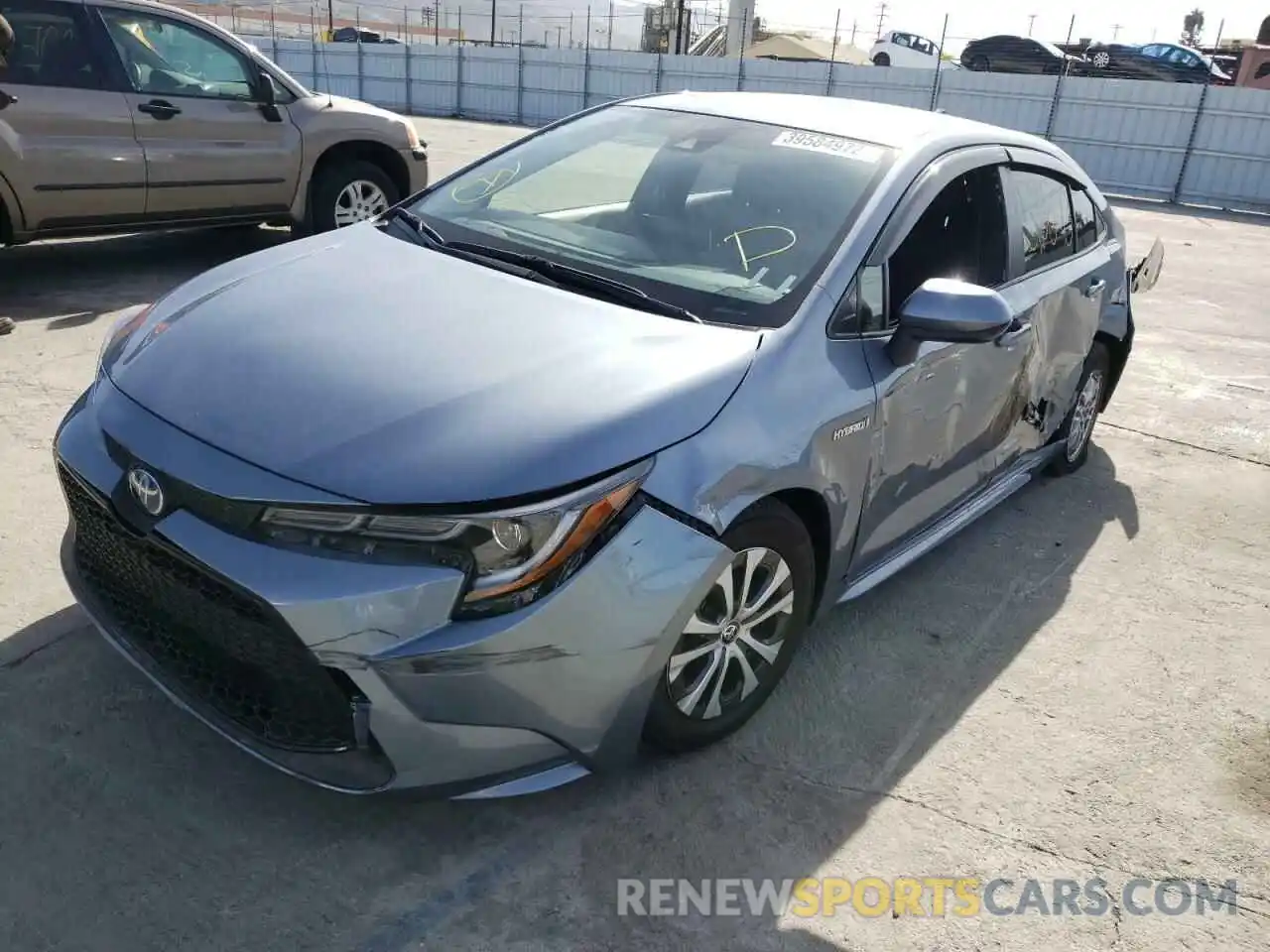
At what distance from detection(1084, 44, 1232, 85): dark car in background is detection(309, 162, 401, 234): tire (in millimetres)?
21124

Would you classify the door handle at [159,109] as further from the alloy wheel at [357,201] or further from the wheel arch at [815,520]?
the wheel arch at [815,520]

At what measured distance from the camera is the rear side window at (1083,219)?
4258 mm

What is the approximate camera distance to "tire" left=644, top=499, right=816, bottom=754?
2.42 m

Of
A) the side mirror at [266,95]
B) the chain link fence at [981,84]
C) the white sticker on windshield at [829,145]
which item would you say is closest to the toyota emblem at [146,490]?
the white sticker on windshield at [829,145]

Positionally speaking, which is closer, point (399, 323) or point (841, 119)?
point (399, 323)

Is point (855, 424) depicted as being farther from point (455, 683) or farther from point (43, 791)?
point (43, 791)

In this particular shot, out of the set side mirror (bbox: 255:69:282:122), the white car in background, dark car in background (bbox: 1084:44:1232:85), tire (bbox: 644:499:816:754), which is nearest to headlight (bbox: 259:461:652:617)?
tire (bbox: 644:499:816:754)

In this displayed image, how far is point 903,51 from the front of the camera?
30.2 metres

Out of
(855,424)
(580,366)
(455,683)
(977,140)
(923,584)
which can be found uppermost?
(977,140)

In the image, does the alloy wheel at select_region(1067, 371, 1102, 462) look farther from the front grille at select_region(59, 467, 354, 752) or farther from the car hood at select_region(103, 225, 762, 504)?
the front grille at select_region(59, 467, 354, 752)

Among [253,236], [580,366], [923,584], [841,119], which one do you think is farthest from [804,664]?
[253,236]

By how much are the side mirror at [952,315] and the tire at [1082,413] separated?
1837 mm

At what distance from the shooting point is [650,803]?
2516 millimetres

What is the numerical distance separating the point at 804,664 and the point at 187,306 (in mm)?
2078
